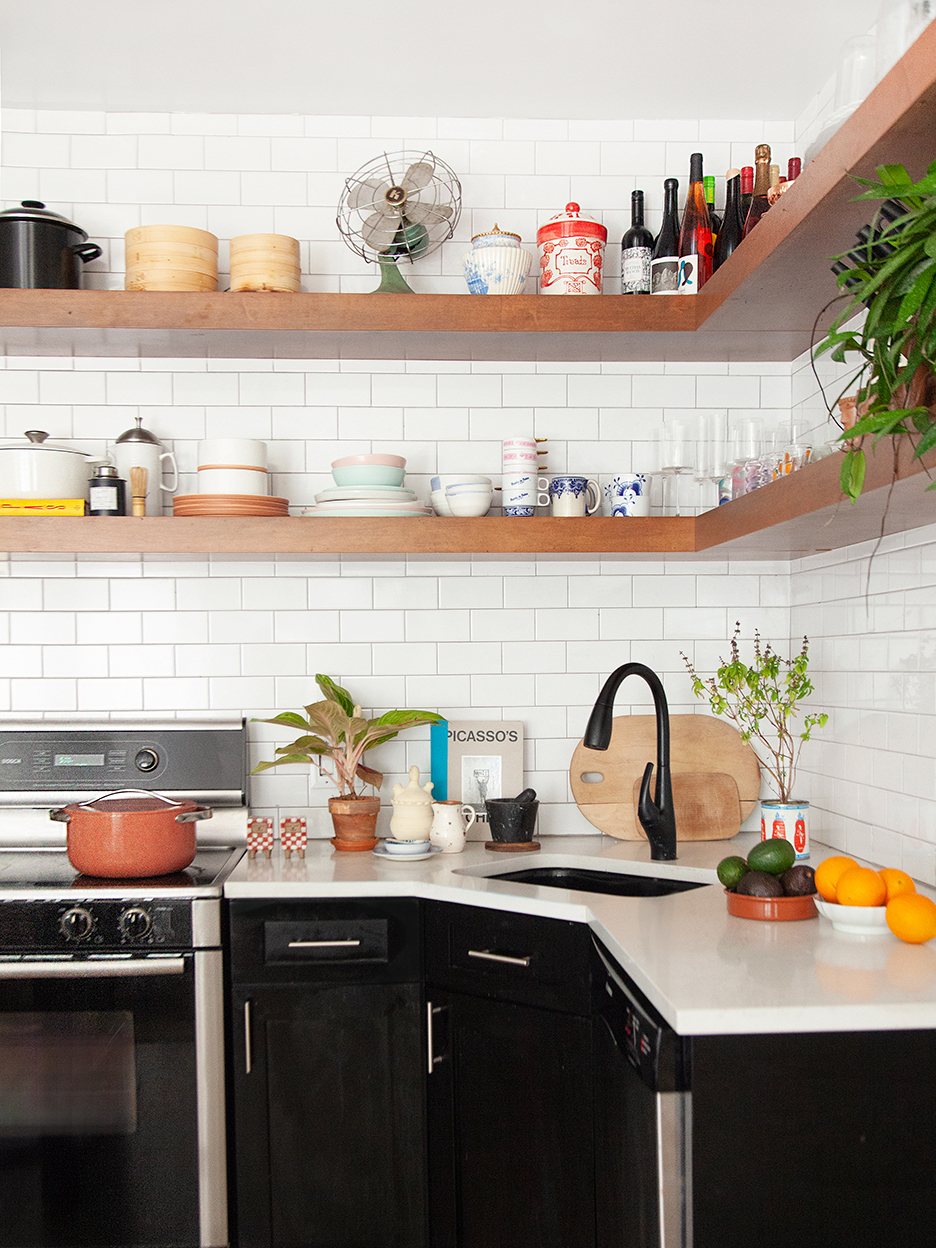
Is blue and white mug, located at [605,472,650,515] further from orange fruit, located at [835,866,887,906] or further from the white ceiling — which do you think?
orange fruit, located at [835,866,887,906]

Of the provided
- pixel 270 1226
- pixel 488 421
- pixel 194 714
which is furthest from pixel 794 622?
pixel 270 1226

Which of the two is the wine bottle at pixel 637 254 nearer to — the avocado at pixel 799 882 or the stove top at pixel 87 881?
the avocado at pixel 799 882

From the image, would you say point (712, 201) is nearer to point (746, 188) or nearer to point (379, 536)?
point (746, 188)

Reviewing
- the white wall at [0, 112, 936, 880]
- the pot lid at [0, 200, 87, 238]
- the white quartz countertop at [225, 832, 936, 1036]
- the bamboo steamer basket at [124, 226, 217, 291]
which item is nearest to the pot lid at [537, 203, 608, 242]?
the white wall at [0, 112, 936, 880]

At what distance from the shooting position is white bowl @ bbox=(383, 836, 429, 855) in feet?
8.62

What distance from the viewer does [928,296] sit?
120 centimetres

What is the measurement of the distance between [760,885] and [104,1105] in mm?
1487

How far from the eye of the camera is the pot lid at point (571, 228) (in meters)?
2.76

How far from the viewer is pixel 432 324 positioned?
8.78 feet

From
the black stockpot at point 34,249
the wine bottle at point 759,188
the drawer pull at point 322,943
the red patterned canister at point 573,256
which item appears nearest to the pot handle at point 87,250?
the black stockpot at point 34,249

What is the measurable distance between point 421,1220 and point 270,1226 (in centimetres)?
34

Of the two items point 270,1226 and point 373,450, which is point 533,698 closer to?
point 373,450

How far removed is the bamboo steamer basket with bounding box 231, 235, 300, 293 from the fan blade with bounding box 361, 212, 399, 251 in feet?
0.74

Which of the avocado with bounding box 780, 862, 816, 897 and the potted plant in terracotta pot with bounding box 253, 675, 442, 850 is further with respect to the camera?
the potted plant in terracotta pot with bounding box 253, 675, 442, 850
